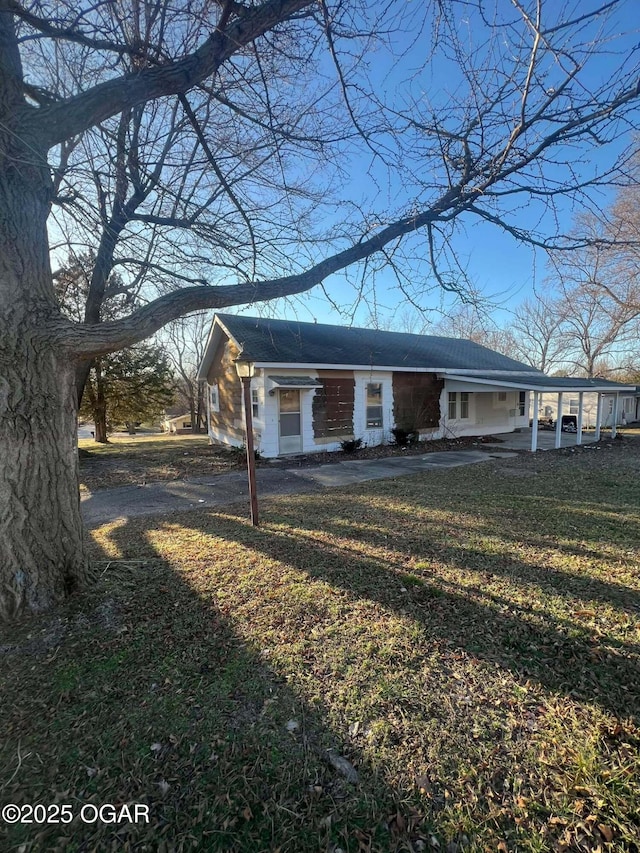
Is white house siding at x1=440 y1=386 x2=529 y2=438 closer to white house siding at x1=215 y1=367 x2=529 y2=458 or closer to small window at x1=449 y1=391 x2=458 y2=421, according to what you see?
white house siding at x1=215 y1=367 x2=529 y2=458

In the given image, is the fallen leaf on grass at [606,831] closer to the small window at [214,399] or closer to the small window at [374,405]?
the small window at [374,405]

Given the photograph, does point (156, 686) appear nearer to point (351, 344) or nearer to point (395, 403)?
point (395, 403)

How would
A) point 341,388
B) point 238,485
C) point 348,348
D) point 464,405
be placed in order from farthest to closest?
point 464,405, point 348,348, point 341,388, point 238,485

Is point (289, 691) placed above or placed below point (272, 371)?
below

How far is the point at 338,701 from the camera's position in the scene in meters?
2.13

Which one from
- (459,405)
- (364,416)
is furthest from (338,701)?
(459,405)

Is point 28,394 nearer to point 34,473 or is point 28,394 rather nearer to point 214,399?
point 34,473

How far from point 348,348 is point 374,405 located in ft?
8.06

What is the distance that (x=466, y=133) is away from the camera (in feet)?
10.9

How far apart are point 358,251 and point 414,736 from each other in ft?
12.1

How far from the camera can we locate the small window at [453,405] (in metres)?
15.8

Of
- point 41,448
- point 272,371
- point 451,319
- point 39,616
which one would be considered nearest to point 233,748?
point 39,616

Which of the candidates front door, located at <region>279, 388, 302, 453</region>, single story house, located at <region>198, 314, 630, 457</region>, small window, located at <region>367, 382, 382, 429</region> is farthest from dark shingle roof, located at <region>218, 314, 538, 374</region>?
front door, located at <region>279, 388, 302, 453</region>

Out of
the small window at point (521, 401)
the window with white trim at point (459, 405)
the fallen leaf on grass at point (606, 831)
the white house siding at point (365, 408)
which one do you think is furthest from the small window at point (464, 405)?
the fallen leaf on grass at point (606, 831)
